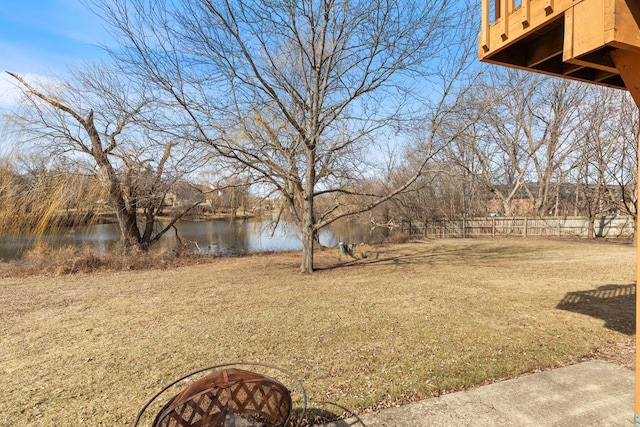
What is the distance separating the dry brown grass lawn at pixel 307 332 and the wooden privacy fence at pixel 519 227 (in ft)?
40.1

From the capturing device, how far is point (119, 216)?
11828 mm

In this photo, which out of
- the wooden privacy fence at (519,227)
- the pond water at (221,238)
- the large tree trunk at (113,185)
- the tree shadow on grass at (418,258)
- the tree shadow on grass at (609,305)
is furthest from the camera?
the wooden privacy fence at (519,227)

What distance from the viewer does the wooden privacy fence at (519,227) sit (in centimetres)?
1808

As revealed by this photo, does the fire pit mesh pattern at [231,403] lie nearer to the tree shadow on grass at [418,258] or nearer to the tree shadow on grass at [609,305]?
the tree shadow on grass at [609,305]

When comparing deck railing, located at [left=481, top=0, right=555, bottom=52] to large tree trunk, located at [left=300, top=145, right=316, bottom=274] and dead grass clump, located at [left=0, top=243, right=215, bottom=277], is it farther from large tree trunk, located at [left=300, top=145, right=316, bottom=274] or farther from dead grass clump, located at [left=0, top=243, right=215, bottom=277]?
dead grass clump, located at [left=0, top=243, right=215, bottom=277]

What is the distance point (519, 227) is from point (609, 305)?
16.2m

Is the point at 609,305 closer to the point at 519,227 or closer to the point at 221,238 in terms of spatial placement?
the point at 519,227

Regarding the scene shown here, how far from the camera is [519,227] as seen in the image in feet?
64.9

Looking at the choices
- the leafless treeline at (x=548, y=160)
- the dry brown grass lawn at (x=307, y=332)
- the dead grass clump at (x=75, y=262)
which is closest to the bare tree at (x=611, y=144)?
the leafless treeline at (x=548, y=160)

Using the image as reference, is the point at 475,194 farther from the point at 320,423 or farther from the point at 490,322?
the point at 320,423

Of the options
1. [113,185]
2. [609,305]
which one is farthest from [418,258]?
[113,185]

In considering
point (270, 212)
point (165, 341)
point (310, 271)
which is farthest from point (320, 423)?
point (270, 212)

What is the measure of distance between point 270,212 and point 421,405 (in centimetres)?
1166

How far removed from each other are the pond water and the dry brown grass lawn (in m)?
4.04
